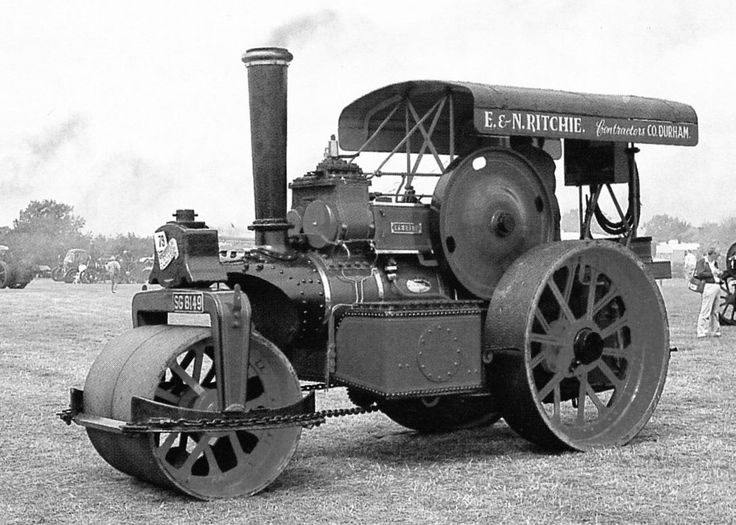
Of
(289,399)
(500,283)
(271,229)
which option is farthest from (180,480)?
(500,283)

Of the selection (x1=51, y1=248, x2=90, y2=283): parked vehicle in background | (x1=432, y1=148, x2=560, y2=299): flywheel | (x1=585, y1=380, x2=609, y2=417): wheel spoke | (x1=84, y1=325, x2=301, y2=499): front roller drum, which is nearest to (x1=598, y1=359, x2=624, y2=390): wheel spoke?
(x1=585, y1=380, x2=609, y2=417): wheel spoke

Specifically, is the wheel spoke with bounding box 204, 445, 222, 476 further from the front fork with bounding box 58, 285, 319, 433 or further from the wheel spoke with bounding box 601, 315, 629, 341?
the wheel spoke with bounding box 601, 315, 629, 341

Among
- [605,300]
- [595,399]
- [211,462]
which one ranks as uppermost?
[605,300]

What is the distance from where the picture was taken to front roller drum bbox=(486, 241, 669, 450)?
521cm

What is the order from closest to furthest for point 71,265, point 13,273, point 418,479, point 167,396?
point 167,396, point 418,479, point 13,273, point 71,265

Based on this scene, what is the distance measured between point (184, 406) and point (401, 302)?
110 cm

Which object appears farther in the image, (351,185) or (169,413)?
(351,185)

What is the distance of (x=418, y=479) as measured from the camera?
4.91m

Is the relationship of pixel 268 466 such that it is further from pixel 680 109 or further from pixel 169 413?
pixel 680 109

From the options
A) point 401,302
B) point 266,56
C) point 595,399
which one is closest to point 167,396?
point 401,302

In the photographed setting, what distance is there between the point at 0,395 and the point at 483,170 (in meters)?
4.24

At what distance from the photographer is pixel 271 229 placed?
209 inches

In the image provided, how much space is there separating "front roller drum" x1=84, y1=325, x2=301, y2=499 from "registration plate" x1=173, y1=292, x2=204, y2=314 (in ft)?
0.26

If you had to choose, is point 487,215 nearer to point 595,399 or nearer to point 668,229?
point 595,399
